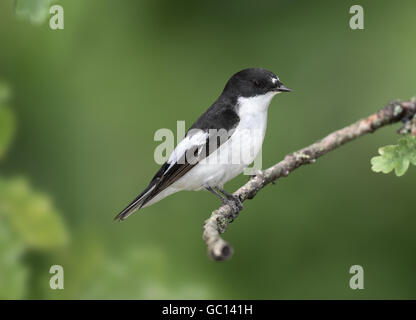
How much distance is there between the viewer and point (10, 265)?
198 cm

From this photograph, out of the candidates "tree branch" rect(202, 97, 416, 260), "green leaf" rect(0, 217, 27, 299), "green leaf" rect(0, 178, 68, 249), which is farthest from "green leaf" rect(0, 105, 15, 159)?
"tree branch" rect(202, 97, 416, 260)

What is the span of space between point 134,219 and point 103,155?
2.15ft

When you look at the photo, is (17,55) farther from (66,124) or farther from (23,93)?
(66,124)

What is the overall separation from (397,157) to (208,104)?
7.59 ft

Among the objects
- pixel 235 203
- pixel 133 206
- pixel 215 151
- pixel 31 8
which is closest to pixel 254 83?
pixel 215 151

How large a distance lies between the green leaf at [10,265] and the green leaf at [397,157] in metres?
1.33

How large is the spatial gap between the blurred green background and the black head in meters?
0.57

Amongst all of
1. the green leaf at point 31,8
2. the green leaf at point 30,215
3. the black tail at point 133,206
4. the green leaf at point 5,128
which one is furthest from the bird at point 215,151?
the green leaf at point 31,8

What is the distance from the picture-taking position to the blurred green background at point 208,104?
3643 mm

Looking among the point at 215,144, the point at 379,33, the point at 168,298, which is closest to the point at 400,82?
the point at 379,33

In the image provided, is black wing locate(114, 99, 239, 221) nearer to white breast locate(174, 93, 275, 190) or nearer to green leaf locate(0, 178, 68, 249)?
white breast locate(174, 93, 275, 190)

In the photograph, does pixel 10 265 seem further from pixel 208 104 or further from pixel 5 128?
pixel 208 104

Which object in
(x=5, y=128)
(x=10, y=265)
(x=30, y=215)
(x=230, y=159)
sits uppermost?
(x=230, y=159)

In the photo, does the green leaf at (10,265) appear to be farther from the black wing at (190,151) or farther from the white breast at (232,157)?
the white breast at (232,157)
